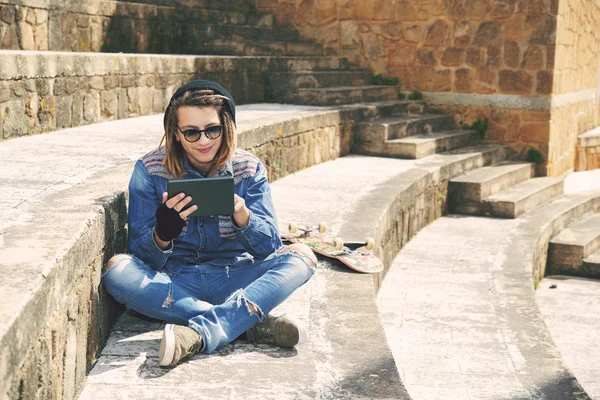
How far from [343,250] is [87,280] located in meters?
1.77

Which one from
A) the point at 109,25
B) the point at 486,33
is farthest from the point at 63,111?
the point at 486,33

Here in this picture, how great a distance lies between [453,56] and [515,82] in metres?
0.78

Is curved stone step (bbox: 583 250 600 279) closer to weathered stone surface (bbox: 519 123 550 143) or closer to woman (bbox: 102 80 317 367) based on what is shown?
weathered stone surface (bbox: 519 123 550 143)

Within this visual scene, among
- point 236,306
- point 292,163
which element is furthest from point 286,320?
point 292,163

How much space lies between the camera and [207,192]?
2.88 meters

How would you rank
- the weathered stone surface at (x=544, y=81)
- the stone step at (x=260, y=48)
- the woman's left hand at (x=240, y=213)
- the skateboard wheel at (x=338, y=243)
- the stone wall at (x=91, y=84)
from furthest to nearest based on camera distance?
the weathered stone surface at (x=544, y=81), the stone step at (x=260, y=48), the stone wall at (x=91, y=84), the skateboard wheel at (x=338, y=243), the woman's left hand at (x=240, y=213)

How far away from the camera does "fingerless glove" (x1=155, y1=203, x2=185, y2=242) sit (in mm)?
2895

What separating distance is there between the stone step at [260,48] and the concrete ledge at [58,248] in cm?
361

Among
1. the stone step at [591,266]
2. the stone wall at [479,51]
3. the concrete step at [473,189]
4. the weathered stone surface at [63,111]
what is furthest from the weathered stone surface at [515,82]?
the weathered stone surface at [63,111]

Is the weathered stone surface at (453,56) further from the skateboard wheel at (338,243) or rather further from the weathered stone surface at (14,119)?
the skateboard wheel at (338,243)

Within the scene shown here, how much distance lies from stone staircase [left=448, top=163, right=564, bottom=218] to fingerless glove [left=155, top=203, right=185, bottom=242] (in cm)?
509

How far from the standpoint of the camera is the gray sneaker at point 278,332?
2852 mm

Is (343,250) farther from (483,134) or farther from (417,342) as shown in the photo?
(483,134)

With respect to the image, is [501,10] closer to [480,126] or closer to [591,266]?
[480,126]
